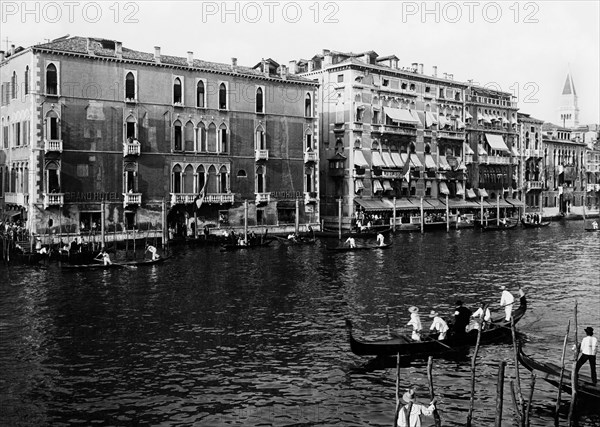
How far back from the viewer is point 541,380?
15.6 meters

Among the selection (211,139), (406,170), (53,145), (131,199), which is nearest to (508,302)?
(131,199)

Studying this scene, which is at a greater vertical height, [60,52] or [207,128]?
[60,52]

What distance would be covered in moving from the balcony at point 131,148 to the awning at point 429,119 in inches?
1226

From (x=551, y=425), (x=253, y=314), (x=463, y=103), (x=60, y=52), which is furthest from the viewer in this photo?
(x=463, y=103)

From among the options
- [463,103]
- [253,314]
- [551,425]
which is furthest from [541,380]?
[463,103]

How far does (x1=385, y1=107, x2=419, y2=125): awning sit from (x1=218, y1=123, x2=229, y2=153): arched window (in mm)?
18213

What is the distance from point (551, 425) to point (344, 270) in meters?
20.9

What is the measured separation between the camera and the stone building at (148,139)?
4075 cm

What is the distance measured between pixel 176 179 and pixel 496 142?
133 feet

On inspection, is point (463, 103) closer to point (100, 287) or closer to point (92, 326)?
point (100, 287)

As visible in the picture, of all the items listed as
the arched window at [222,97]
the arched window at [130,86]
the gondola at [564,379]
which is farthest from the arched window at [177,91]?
the gondola at [564,379]

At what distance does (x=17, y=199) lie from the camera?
41875mm

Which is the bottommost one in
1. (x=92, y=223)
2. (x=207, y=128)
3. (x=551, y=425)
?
(x=551, y=425)

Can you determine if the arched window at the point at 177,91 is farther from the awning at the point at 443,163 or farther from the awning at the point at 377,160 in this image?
the awning at the point at 443,163
